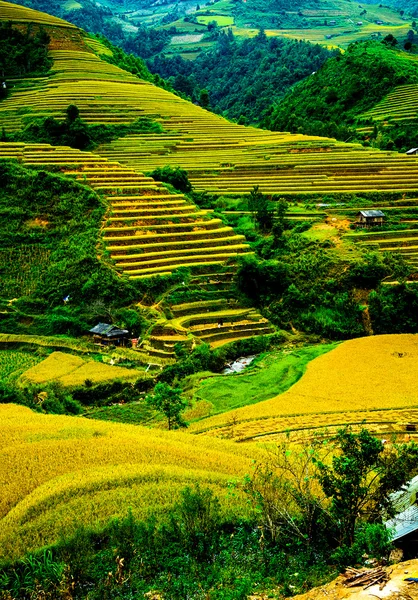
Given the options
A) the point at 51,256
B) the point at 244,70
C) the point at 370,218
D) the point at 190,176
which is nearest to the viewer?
→ the point at 51,256

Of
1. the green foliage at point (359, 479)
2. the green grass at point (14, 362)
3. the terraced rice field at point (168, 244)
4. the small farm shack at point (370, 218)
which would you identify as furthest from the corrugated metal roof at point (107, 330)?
the green foliage at point (359, 479)

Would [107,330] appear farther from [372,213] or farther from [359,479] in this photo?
[359,479]

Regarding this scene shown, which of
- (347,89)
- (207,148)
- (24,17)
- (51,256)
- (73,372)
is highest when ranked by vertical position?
(24,17)

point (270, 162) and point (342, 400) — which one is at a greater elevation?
point (270, 162)

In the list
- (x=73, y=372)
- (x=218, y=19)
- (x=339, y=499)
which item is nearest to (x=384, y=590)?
(x=339, y=499)

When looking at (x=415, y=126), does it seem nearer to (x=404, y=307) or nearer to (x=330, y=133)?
(x=330, y=133)

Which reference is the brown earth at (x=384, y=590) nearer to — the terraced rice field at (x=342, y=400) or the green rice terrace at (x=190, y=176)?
the terraced rice field at (x=342, y=400)

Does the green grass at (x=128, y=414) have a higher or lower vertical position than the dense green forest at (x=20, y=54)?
lower
